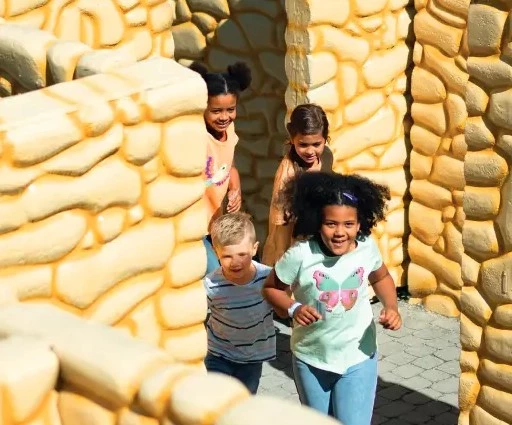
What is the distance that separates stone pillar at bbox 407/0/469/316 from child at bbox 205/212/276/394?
1.93 meters

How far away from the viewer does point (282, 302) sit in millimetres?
4641

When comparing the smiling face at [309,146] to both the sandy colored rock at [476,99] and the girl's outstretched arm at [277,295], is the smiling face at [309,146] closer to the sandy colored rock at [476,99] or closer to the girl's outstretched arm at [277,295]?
the girl's outstretched arm at [277,295]

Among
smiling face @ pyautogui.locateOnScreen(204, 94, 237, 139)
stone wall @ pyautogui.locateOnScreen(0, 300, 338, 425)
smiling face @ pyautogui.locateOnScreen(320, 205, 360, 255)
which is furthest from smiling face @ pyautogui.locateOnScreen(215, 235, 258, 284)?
stone wall @ pyautogui.locateOnScreen(0, 300, 338, 425)

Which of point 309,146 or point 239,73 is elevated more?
point 239,73

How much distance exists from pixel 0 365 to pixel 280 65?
4675mm

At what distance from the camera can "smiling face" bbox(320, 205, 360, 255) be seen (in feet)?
15.1

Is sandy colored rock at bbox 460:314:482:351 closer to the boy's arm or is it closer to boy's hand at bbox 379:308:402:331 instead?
boy's hand at bbox 379:308:402:331

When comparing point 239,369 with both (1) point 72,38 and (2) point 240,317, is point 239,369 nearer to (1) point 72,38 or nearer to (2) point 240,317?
(2) point 240,317

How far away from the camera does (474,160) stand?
4.61 m

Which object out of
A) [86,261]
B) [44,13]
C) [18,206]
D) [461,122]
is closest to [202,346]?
[86,261]

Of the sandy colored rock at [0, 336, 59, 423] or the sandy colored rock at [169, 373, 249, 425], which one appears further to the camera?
the sandy colored rock at [0, 336, 59, 423]

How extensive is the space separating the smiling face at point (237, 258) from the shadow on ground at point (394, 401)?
125 centimetres

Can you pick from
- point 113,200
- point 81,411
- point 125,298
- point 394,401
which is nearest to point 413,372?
point 394,401

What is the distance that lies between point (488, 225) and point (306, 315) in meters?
0.80
